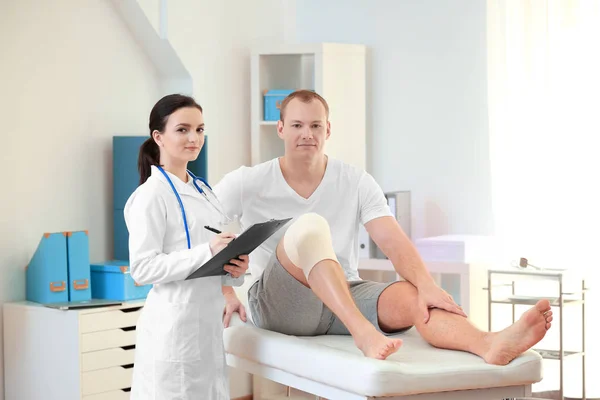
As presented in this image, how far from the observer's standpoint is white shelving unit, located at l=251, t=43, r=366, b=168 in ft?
13.6

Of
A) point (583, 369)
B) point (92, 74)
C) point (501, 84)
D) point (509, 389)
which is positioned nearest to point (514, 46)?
point (501, 84)

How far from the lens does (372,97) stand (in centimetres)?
440

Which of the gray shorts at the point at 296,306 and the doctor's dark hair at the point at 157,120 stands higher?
the doctor's dark hair at the point at 157,120

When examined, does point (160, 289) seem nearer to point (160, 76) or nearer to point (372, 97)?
point (160, 76)

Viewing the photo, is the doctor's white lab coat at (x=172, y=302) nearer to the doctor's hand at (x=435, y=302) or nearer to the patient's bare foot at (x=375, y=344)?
the patient's bare foot at (x=375, y=344)

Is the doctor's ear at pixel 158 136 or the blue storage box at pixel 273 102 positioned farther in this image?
the blue storage box at pixel 273 102

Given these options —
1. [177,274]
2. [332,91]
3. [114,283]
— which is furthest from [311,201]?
[332,91]

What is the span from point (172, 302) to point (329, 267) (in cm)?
39

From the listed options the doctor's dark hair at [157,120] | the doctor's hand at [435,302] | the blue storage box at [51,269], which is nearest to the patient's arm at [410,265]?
the doctor's hand at [435,302]

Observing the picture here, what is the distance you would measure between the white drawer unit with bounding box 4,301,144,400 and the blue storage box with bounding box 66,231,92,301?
5.6 inches

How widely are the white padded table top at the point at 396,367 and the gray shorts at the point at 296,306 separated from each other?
8cm

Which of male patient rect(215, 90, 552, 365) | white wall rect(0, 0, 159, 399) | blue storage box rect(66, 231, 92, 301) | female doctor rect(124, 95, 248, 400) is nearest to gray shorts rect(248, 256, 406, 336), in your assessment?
male patient rect(215, 90, 552, 365)

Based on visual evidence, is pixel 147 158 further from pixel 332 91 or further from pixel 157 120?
pixel 332 91

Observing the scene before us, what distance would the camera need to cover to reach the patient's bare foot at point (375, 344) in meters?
2.03
